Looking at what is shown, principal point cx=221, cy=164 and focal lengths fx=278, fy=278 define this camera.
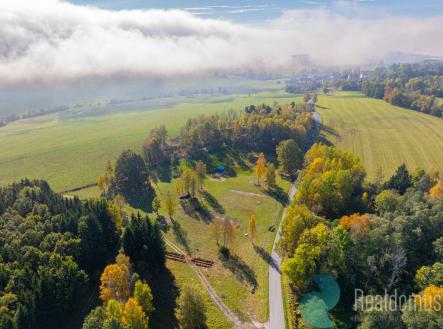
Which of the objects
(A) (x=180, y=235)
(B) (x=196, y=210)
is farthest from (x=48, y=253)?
(B) (x=196, y=210)

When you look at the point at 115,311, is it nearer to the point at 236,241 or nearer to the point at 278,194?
the point at 236,241

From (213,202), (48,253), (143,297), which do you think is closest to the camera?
(143,297)

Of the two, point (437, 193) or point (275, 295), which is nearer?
point (275, 295)

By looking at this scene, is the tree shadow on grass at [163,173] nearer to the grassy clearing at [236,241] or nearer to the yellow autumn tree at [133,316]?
the grassy clearing at [236,241]

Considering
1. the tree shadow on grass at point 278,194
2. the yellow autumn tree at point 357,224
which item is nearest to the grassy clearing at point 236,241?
the tree shadow on grass at point 278,194

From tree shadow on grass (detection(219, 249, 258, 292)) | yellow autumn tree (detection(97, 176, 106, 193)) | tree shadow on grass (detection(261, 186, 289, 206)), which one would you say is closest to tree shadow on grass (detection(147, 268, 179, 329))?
tree shadow on grass (detection(219, 249, 258, 292))

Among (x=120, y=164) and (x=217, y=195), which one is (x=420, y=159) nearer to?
(x=217, y=195)

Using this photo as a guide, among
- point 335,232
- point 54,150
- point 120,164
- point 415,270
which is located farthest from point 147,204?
point 54,150
